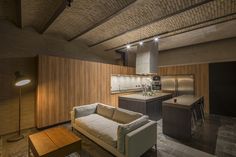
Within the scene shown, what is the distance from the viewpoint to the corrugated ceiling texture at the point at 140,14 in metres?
2.92

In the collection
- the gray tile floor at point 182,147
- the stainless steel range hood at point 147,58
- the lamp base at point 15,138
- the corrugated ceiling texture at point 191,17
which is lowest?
the gray tile floor at point 182,147

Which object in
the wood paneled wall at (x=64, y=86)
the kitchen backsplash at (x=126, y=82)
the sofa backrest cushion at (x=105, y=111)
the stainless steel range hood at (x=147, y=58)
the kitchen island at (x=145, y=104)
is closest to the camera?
the sofa backrest cushion at (x=105, y=111)

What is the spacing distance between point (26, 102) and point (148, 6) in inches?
186

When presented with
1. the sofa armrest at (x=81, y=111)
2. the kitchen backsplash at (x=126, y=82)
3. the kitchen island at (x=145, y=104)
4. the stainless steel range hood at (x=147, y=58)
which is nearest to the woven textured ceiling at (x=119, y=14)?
the stainless steel range hood at (x=147, y=58)

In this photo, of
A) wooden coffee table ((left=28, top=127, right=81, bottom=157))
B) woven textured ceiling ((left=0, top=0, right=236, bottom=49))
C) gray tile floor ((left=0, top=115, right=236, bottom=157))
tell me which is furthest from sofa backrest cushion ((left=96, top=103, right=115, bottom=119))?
woven textured ceiling ((left=0, top=0, right=236, bottom=49))

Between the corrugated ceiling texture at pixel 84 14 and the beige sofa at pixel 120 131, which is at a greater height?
the corrugated ceiling texture at pixel 84 14

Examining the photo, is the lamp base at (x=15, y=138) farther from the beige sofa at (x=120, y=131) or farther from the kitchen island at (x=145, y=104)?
the kitchen island at (x=145, y=104)

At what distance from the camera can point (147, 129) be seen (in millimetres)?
2553

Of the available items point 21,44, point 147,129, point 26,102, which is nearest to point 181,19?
point 147,129

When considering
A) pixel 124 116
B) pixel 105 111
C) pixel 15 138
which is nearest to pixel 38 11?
pixel 105 111

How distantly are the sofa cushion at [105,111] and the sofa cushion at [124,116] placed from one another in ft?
0.54

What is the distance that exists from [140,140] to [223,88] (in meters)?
Result: 5.20

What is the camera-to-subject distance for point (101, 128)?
2865 mm

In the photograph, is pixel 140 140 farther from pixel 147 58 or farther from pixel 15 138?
pixel 147 58
